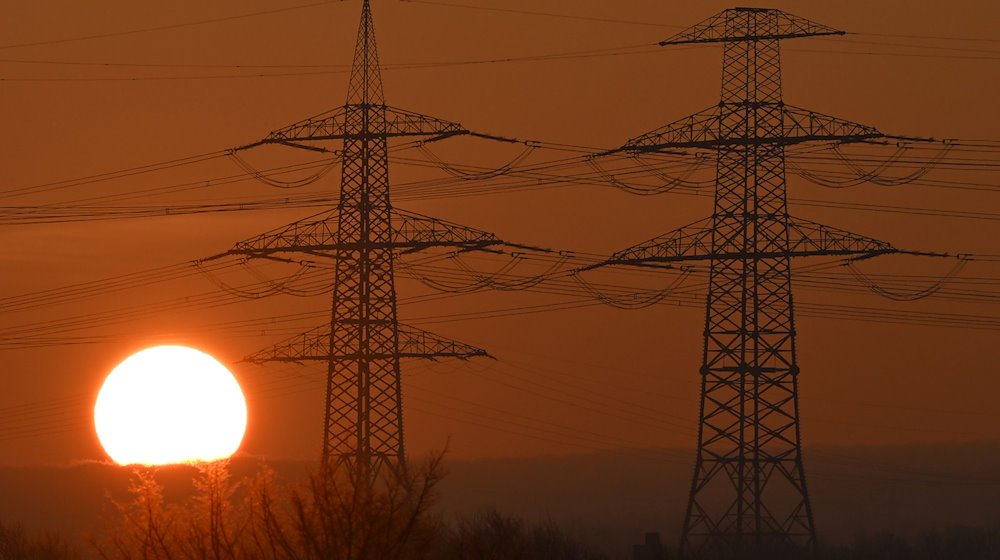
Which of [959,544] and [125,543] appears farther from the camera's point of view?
[959,544]

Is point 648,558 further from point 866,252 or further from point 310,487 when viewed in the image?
point 310,487

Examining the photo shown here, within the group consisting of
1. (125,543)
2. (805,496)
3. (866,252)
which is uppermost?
(866,252)

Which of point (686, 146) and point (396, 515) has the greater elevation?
point (686, 146)

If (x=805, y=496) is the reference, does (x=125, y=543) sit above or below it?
below

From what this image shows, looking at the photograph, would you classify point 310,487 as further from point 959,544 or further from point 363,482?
point 959,544

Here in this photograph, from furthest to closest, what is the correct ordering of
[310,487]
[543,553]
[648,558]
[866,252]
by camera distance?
1. [648,558]
2. [543,553]
3. [866,252]
4. [310,487]

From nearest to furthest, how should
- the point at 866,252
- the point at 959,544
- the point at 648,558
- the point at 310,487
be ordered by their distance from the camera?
the point at 310,487 < the point at 866,252 < the point at 648,558 < the point at 959,544

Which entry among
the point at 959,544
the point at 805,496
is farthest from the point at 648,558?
the point at 959,544

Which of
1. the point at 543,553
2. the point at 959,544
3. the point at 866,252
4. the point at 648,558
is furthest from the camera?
the point at 959,544

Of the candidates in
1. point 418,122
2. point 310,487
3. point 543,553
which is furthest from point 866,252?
point 310,487
